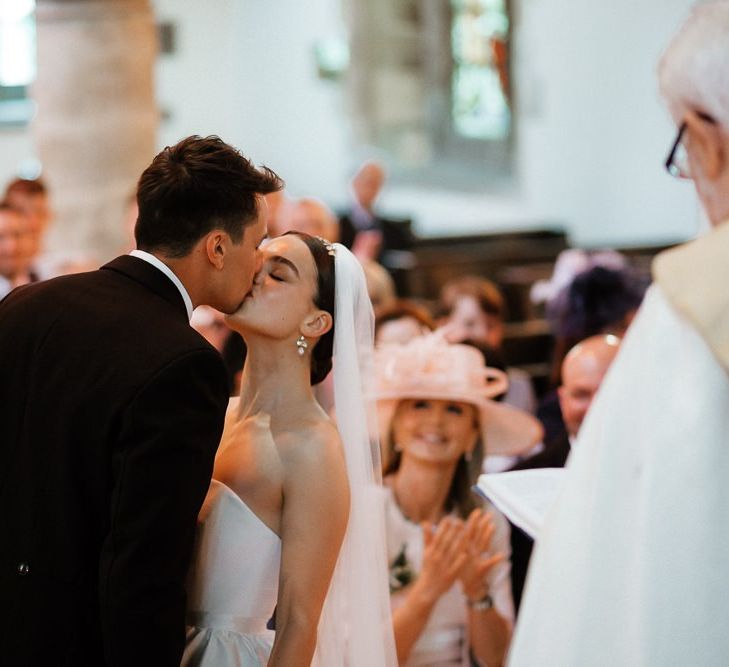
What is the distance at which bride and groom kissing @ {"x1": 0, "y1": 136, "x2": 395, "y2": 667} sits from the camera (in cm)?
200

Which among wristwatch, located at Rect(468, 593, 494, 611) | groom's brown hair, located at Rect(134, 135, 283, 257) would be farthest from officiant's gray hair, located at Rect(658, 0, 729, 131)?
wristwatch, located at Rect(468, 593, 494, 611)

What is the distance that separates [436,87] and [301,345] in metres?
13.1

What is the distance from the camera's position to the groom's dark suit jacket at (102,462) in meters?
1.98

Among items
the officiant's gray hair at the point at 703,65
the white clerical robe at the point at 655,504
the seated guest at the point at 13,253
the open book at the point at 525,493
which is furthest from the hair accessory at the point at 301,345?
the seated guest at the point at 13,253

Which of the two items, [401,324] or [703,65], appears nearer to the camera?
[703,65]

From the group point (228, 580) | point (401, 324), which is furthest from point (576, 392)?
point (228, 580)

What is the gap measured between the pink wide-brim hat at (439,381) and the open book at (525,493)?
4.58 ft

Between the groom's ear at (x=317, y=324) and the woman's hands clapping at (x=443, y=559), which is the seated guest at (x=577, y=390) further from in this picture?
the groom's ear at (x=317, y=324)

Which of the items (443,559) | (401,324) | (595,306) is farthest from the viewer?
(595,306)

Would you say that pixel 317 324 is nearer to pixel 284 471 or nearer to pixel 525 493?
pixel 284 471

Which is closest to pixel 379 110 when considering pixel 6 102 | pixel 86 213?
pixel 6 102

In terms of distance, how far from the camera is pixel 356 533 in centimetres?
264

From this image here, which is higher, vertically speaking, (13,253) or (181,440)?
(13,253)

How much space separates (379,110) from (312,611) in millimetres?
13775
